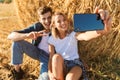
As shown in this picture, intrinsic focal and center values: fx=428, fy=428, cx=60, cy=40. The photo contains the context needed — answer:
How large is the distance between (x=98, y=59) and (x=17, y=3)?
143cm

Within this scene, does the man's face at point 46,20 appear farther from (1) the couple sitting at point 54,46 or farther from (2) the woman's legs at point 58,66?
(2) the woman's legs at point 58,66

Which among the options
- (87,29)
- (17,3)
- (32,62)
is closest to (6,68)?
(32,62)

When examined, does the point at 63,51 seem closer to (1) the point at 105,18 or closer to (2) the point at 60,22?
(2) the point at 60,22

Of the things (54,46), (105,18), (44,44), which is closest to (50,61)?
(54,46)

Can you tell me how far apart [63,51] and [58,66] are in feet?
0.75

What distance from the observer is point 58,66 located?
4.55 m

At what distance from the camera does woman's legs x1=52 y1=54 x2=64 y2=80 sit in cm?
456

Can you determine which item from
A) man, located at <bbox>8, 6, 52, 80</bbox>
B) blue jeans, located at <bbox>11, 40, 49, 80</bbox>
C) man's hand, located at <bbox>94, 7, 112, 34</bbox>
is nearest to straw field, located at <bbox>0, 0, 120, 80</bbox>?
man, located at <bbox>8, 6, 52, 80</bbox>

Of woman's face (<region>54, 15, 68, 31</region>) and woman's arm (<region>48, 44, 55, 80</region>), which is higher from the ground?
woman's face (<region>54, 15, 68, 31</region>)

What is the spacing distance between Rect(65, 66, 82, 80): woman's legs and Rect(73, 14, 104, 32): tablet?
481 millimetres

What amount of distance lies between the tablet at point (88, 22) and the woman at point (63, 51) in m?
0.17

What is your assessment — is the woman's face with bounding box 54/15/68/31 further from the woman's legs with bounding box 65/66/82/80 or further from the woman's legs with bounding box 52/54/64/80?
the woman's legs with bounding box 65/66/82/80

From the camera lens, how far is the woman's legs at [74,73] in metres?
4.50

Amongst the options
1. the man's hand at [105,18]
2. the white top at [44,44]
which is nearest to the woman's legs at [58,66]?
the white top at [44,44]
